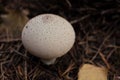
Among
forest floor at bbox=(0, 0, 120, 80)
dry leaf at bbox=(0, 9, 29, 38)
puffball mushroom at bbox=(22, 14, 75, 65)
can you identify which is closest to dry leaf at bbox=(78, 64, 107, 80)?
forest floor at bbox=(0, 0, 120, 80)

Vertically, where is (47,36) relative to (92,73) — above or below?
above

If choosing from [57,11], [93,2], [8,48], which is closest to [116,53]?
[93,2]

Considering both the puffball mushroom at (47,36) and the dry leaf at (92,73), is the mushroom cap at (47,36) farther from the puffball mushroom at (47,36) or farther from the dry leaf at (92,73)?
the dry leaf at (92,73)

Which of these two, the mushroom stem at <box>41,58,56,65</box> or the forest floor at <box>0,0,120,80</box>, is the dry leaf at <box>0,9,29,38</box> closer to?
the forest floor at <box>0,0,120,80</box>

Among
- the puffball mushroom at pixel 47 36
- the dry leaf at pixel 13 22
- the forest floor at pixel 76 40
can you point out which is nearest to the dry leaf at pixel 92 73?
the forest floor at pixel 76 40

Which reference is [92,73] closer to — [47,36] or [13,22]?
[47,36]

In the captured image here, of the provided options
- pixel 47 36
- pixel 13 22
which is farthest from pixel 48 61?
pixel 13 22
